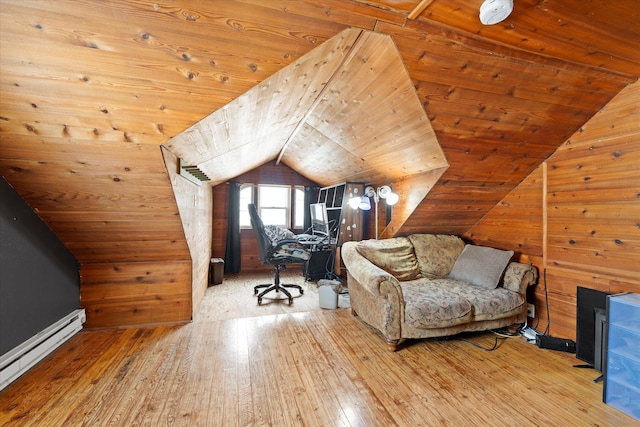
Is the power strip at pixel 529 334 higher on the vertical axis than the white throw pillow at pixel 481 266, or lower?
lower

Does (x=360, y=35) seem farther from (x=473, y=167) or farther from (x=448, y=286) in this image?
(x=448, y=286)

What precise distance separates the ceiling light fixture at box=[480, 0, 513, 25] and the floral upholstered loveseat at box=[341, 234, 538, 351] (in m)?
1.80

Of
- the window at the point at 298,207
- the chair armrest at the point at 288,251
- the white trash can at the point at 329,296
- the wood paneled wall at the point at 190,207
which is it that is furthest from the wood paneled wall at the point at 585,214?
the window at the point at 298,207

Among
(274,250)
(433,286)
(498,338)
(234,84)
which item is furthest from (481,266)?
(234,84)

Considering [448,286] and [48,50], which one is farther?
[448,286]

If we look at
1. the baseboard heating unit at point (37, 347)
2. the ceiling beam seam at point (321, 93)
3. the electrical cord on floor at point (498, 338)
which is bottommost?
the electrical cord on floor at point (498, 338)

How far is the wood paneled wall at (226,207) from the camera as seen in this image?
522 centimetres

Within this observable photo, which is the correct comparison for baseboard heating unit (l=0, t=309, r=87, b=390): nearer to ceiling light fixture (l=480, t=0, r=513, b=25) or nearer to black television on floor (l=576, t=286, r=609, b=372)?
ceiling light fixture (l=480, t=0, r=513, b=25)

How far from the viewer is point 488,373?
6.51 ft

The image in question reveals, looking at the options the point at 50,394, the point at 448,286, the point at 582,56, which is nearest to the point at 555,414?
the point at 448,286

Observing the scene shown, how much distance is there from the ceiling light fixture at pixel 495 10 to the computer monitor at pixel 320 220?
3434 millimetres

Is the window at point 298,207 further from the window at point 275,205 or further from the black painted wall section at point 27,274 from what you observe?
the black painted wall section at point 27,274

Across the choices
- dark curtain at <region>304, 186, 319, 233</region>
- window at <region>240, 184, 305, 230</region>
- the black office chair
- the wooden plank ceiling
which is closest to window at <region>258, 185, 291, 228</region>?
window at <region>240, 184, 305, 230</region>

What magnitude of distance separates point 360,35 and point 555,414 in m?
2.51
